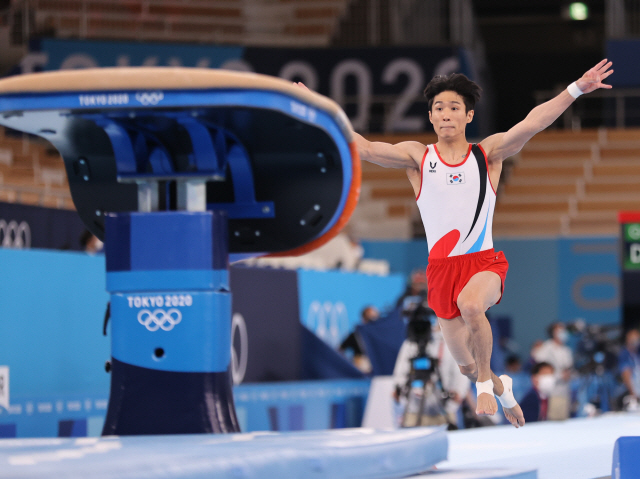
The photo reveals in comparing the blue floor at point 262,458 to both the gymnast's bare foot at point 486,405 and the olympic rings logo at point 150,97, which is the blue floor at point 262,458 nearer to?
the gymnast's bare foot at point 486,405

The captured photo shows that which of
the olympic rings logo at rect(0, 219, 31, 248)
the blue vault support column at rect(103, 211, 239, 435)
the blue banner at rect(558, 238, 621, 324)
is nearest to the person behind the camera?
the blue vault support column at rect(103, 211, 239, 435)

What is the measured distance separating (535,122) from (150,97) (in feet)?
5.55

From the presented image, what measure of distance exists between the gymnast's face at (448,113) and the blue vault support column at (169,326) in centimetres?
101

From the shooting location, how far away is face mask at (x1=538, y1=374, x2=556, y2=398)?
9625 millimetres

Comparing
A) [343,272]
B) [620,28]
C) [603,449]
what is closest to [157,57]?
[343,272]

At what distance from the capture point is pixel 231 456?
8.17ft

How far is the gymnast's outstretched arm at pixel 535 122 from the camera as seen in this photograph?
3.81 meters

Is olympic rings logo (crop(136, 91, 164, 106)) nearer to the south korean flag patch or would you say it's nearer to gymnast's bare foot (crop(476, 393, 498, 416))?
the south korean flag patch

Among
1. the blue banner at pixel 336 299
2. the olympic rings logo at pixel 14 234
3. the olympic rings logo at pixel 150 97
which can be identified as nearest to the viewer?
the olympic rings logo at pixel 150 97

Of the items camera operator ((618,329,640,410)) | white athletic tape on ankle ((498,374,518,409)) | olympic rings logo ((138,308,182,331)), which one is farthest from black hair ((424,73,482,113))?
camera operator ((618,329,640,410))

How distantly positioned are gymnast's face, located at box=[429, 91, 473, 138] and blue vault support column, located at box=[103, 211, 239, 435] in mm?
1012

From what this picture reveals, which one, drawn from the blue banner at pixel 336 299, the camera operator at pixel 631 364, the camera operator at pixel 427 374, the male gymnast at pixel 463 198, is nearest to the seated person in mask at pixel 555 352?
the camera operator at pixel 631 364

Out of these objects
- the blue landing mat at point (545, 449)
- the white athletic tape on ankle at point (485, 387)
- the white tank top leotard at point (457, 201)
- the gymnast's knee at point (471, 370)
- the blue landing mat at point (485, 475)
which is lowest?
the blue landing mat at point (545, 449)

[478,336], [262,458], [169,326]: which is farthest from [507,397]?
[262,458]
